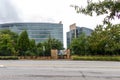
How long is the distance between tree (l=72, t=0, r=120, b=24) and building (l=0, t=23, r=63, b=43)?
158m

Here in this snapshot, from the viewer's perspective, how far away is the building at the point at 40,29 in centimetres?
16338

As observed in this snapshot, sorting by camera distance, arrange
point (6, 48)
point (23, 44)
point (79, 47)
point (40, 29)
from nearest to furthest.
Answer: point (6, 48) < point (79, 47) < point (23, 44) < point (40, 29)

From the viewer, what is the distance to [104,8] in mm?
4477

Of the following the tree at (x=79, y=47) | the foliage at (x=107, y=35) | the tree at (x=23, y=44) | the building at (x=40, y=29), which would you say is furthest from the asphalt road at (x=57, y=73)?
the building at (x=40, y=29)

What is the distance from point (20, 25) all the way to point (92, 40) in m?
161

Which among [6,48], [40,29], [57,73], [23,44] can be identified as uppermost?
[40,29]

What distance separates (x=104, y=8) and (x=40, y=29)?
6342 inches

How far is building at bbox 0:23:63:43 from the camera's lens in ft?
536

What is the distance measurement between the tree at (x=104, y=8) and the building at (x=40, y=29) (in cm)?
15798

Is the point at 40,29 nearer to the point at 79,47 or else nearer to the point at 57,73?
the point at 79,47

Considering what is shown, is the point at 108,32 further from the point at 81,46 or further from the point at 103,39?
the point at 81,46

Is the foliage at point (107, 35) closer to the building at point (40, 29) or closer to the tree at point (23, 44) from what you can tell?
the tree at point (23, 44)

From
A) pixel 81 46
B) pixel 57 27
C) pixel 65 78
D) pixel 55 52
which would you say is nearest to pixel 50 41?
pixel 81 46

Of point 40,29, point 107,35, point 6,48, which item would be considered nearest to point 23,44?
point 6,48
